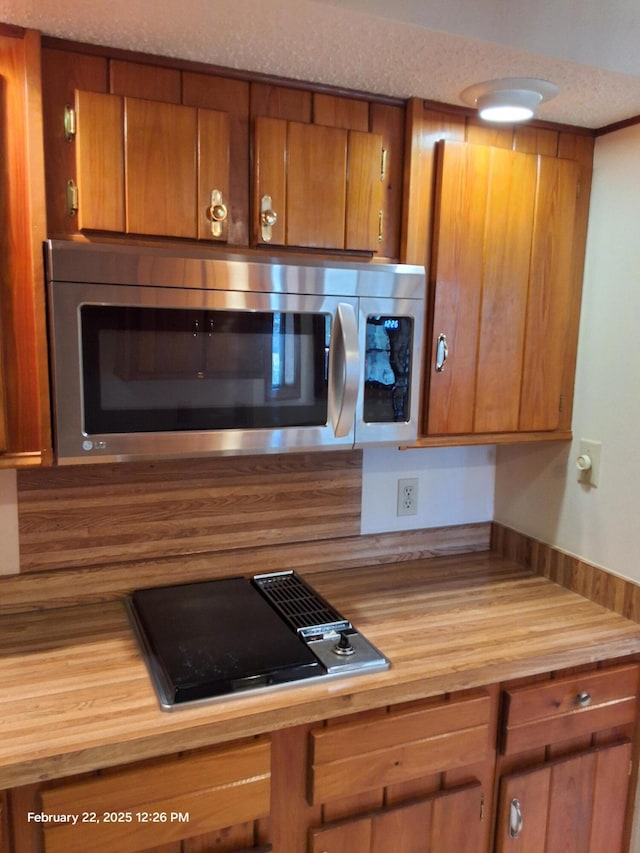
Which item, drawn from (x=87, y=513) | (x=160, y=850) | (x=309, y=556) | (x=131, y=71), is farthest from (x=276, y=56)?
(x=160, y=850)

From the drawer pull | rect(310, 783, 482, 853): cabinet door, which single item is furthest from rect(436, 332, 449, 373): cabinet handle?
rect(310, 783, 482, 853): cabinet door

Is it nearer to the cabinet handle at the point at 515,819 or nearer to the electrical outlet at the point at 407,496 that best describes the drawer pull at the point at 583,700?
the cabinet handle at the point at 515,819

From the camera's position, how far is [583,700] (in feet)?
4.94

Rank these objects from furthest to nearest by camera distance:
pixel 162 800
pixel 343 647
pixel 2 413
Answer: pixel 343 647
pixel 2 413
pixel 162 800

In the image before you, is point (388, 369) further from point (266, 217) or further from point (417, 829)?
point (417, 829)

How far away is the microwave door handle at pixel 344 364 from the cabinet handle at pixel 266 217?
212 mm

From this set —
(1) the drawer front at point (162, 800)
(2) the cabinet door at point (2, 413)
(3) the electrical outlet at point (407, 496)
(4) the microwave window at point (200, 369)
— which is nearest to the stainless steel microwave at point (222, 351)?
(4) the microwave window at point (200, 369)

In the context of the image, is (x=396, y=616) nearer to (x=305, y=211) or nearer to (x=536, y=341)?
(x=536, y=341)

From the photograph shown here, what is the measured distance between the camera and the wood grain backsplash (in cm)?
157

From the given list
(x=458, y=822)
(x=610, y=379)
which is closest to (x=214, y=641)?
(x=458, y=822)

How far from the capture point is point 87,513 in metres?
1.60

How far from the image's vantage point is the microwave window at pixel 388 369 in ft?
4.82

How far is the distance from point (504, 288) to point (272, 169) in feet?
2.10

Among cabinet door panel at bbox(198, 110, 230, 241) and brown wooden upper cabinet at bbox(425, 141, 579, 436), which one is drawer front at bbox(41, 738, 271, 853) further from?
cabinet door panel at bbox(198, 110, 230, 241)
